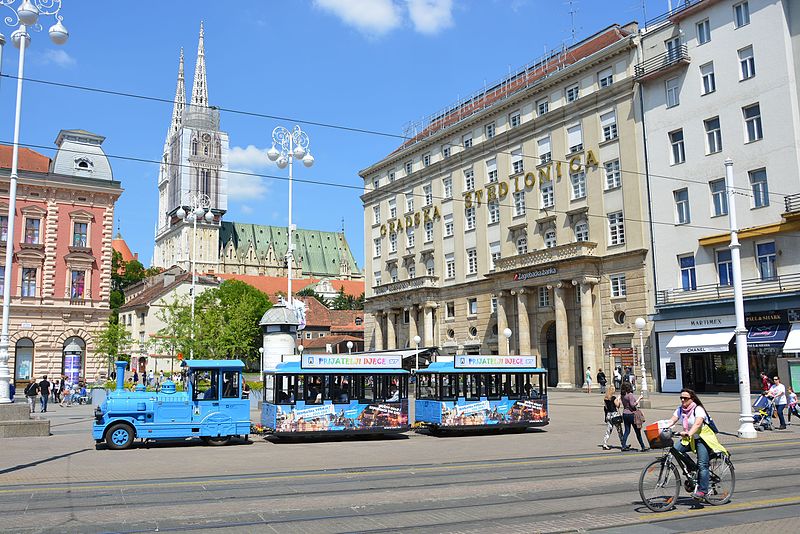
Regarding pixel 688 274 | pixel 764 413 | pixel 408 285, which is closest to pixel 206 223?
pixel 408 285

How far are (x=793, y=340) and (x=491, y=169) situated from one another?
28105 mm

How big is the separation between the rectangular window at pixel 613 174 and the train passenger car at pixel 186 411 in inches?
1299

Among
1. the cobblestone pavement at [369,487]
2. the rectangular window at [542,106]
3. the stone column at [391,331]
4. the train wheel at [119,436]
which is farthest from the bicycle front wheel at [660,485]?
the stone column at [391,331]

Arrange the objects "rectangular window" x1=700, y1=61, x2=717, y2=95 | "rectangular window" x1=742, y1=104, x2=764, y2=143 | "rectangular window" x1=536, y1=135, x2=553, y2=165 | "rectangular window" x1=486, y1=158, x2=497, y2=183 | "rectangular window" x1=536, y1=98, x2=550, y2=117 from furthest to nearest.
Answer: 1. "rectangular window" x1=486, y1=158, x2=497, y2=183
2. "rectangular window" x1=536, y1=98, x2=550, y2=117
3. "rectangular window" x1=536, y1=135, x2=553, y2=165
4. "rectangular window" x1=700, y1=61, x2=717, y2=95
5. "rectangular window" x1=742, y1=104, x2=764, y2=143

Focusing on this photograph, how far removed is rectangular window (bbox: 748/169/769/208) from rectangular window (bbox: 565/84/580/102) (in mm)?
15019

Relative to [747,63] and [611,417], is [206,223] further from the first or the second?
[611,417]

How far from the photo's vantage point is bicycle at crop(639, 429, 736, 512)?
1015 cm

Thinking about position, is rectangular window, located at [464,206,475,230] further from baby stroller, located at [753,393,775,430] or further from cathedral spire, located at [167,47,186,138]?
cathedral spire, located at [167,47,186,138]

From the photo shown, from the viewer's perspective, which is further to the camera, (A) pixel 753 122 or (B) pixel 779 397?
(A) pixel 753 122

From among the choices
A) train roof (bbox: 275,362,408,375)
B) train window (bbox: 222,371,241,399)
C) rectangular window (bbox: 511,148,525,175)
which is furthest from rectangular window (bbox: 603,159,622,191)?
train window (bbox: 222,371,241,399)

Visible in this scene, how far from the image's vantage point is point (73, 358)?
174ft

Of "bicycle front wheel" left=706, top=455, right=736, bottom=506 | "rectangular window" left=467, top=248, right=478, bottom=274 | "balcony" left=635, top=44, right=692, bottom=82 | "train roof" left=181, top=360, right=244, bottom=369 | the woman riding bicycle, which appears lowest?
"bicycle front wheel" left=706, top=455, right=736, bottom=506

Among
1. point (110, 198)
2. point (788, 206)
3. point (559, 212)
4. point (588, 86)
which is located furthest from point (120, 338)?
point (788, 206)

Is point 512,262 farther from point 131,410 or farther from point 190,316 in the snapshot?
point 131,410
